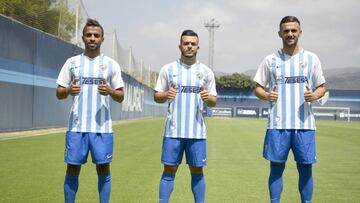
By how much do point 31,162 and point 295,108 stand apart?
592cm

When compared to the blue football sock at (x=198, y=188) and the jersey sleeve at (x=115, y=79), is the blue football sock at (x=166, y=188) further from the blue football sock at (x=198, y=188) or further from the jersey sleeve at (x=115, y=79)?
the jersey sleeve at (x=115, y=79)

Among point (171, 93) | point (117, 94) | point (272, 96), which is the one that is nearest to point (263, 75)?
point (272, 96)

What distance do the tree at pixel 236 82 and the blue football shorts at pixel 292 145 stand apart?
7267 cm

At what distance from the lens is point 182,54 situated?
4.97 m

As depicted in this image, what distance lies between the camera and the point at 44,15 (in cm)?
1850

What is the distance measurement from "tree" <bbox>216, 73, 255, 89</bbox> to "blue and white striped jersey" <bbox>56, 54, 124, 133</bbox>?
7299 centimetres

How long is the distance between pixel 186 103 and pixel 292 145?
1.24m

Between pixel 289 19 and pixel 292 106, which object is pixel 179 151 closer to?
pixel 292 106

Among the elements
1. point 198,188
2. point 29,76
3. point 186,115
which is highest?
point 29,76

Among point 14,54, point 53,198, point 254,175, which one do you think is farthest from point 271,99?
point 14,54

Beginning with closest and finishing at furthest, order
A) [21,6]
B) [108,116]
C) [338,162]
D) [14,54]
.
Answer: [108,116]
[338,162]
[14,54]
[21,6]

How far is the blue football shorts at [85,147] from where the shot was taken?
4.63 metres

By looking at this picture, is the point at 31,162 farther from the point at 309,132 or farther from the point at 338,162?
the point at 338,162

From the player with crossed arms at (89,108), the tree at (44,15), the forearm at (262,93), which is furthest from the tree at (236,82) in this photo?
the player with crossed arms at (89,108)
